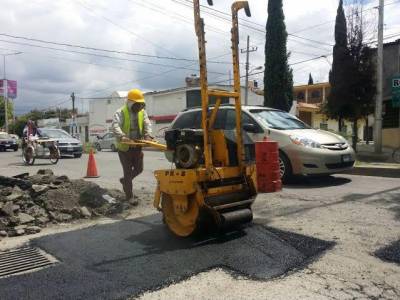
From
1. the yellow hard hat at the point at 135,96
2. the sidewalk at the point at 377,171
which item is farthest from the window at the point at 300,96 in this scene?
the yellow hard hat at the point at 135,96

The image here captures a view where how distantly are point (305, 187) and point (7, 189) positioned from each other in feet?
18.1

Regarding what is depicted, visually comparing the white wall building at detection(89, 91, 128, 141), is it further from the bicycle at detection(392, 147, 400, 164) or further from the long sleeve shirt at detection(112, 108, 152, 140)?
the long sleeve shirt at detection(112, 108, 152, 140)

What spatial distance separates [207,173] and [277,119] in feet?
17.4

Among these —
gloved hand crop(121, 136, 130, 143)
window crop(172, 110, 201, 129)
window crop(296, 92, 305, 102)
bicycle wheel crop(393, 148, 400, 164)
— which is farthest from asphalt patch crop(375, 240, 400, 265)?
window crop(296, 92, 305, 102)

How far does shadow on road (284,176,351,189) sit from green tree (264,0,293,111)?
16964 mm

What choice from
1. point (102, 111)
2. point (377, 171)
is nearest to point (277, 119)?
point (377, 171)

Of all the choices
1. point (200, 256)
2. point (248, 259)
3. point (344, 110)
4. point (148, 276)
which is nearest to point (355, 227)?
point (248, 259)

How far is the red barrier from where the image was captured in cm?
589

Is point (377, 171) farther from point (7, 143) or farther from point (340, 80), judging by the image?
point (7, 143)

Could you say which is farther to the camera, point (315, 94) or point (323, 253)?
point (315, 94)

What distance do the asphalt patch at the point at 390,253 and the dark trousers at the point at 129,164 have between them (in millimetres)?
4186

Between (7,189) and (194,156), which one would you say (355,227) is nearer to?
(194,156)

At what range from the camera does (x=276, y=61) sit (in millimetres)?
27234

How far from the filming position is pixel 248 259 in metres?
4.62
